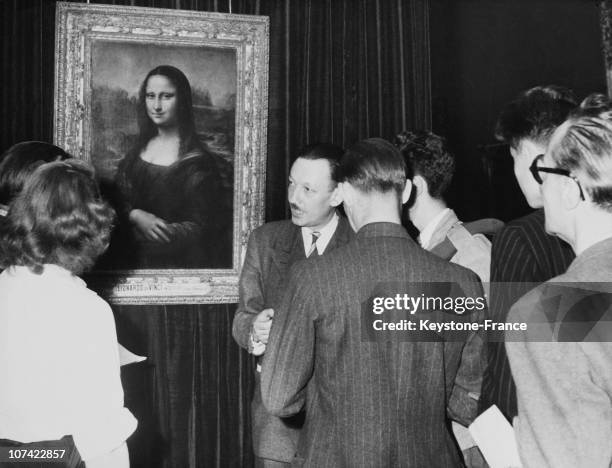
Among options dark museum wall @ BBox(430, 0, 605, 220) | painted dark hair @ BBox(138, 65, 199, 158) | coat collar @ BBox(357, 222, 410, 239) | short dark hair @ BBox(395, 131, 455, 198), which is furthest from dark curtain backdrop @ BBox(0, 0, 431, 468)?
coat collar @ BBox(357, 222, 410, 239)

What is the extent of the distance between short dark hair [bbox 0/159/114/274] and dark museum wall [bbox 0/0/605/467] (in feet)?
7.65

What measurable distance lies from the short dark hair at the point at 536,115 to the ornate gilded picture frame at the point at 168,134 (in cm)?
237

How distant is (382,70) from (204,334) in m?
2.29

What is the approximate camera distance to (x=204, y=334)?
409cm

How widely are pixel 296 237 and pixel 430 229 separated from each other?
0.79 m

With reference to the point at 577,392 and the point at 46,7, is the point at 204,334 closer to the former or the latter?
the point at 46,7

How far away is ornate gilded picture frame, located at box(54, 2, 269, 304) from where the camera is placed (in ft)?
12.6

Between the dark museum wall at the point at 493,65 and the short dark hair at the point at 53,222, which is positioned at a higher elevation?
the dark museum wall at the point at 493,65

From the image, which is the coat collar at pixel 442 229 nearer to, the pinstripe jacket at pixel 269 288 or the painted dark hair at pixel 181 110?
the pinstripe jacket at pixel 269 288

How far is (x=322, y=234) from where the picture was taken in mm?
3047

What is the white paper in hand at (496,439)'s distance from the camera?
1401 millimetres

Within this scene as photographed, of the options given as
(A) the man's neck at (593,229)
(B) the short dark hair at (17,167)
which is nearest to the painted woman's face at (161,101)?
(B) the short dark hair at (17,167)

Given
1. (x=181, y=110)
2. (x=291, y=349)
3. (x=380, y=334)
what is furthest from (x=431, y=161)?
(x=181, y=110)

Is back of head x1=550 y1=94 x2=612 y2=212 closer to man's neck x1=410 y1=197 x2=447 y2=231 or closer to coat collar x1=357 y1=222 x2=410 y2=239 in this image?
coat collar x1=357 y1=222 x2=410 y2=239
